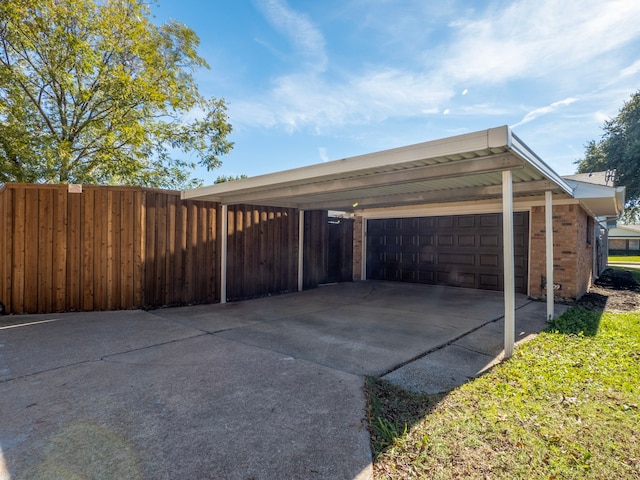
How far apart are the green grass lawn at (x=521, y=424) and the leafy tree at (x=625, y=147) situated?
1269cm

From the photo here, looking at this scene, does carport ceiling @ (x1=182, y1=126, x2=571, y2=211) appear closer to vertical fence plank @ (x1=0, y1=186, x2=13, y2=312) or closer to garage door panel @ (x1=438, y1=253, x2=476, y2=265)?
vertical fence plank @ (x1=0, y1=186, x2=13, y2=312)

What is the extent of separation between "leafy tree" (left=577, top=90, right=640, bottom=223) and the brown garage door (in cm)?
842

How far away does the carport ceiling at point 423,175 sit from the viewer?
3295 millimetres

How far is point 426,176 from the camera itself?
4148 mm

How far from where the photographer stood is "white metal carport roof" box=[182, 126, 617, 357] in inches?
131

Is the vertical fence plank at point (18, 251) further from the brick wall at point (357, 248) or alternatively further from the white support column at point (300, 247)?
the brick wall at point (357, 248)

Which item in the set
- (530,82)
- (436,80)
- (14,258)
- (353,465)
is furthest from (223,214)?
(530,82)

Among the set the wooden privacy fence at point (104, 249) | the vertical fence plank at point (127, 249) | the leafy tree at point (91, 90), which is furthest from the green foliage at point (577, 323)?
the leafy tree at point (91, 90)

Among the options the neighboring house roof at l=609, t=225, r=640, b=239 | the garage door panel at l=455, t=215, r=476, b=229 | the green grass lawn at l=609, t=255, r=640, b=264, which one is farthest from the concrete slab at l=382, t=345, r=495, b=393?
the neighboring house roof at l=609, t=225, r=640, b=239

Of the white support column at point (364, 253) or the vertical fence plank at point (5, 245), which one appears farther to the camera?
the white support column at point (364, 253)

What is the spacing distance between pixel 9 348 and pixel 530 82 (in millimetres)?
9856

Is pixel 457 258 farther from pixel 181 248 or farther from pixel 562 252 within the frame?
pixel 181 248

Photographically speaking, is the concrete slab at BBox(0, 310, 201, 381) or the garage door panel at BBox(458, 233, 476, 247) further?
the garage door panel at BBox(458, 233, 476, 247)

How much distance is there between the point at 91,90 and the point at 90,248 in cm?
607
